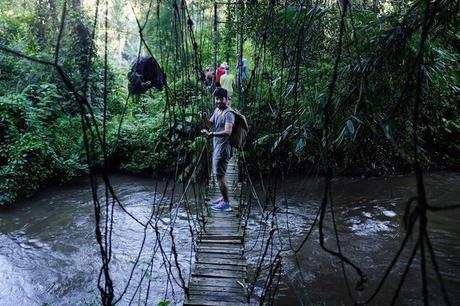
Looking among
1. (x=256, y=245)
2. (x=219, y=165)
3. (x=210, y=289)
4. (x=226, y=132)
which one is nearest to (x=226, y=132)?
(x=226, y=132)

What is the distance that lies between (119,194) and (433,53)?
3645 mm

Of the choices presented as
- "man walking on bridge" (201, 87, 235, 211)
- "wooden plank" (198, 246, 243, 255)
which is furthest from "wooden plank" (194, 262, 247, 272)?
"man walking on bridge" (201, 87, 235, 211)

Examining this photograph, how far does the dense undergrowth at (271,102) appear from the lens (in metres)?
1.73

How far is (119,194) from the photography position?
4.54 m

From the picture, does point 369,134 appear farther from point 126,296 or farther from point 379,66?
point 126,296

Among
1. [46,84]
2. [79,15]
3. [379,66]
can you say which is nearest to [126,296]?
[379,66]

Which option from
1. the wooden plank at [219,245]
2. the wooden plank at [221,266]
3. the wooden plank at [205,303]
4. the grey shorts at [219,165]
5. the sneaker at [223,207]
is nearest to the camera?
the wooden plank at [205,303]

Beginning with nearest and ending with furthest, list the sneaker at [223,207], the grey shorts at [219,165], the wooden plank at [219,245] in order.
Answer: the wooden plank at [219,245] < the grey shorts at [219,165] < the sneaker at [223,207]

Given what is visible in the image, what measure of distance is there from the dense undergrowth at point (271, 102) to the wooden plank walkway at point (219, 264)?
447mm

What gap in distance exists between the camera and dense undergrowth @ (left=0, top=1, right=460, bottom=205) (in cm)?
173

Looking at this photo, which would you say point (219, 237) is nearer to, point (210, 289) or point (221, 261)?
point (221, 261)

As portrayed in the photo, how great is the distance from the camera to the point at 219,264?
1.89m

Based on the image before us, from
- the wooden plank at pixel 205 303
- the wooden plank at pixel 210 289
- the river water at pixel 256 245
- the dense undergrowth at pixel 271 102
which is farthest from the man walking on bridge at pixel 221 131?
the wooden plank at pixel 205 303

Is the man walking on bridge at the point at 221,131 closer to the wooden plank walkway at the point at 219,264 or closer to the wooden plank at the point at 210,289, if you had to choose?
the wooden plank walkway at the point at 219,264
